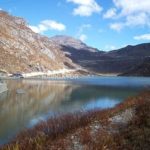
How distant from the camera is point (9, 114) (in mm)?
43969

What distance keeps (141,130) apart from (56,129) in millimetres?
4240

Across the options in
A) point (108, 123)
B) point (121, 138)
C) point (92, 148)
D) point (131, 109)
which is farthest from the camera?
point (131, 109)

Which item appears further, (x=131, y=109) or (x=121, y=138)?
(x=131, y=109)

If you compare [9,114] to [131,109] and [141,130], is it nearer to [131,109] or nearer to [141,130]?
[131,109]

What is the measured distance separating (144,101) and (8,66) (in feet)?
609

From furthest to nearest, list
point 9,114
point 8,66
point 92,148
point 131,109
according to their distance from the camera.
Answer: point 8,66, point 9,114, point 131,109, point 92,148

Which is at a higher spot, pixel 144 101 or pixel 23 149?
pixel 144 101

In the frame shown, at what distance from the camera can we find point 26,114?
146 feet

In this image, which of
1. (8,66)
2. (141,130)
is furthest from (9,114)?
(8,66)

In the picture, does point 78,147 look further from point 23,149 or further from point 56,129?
point 56,129

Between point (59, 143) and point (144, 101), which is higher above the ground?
point (144, 101)

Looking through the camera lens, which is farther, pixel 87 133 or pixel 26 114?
pixel 26 114

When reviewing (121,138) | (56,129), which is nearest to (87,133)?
(121,138)

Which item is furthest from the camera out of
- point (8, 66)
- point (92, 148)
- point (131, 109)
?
point (8, 66)
